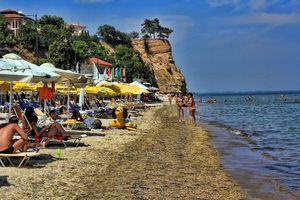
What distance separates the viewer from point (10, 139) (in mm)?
9453

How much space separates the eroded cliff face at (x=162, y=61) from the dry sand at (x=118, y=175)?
124 metres

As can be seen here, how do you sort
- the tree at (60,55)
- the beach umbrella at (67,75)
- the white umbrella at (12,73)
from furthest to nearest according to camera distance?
1. the tree at (60,55)
2. the beach umbrella at (67,75)
3. the white umbrella at (12,73)

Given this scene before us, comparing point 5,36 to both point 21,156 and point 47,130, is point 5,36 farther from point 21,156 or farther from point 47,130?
point 21,156

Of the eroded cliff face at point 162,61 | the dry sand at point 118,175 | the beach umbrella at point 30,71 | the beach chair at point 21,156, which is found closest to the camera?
the dry sand at point 118,175

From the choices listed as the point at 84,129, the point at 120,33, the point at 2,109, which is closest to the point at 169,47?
the point at 120,33

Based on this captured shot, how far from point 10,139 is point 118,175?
2.30 metres

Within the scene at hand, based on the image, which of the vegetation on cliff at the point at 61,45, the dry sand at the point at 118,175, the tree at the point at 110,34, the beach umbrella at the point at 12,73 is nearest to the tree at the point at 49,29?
the vegetation on cliff at the point at 61,45

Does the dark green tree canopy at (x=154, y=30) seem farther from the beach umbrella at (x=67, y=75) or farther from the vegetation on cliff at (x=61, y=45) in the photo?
the beach umbrella at (x=67, y=75)

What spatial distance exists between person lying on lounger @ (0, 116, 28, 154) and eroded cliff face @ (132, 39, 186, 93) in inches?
5023

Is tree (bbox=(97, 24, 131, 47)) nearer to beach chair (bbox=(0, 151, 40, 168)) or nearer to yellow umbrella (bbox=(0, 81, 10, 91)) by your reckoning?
yellow umbrella (bbox=(0, 81, 10, 91))

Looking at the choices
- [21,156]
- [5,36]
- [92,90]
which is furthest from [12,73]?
[5,36]

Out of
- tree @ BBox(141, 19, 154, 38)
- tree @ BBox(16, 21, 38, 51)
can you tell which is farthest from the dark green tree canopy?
tree @ BBox(16, 21, 38, 51)

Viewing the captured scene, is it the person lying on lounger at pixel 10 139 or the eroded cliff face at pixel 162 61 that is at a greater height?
the eroded cliff face at pixel 162 61

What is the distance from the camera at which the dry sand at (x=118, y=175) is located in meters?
8.01
